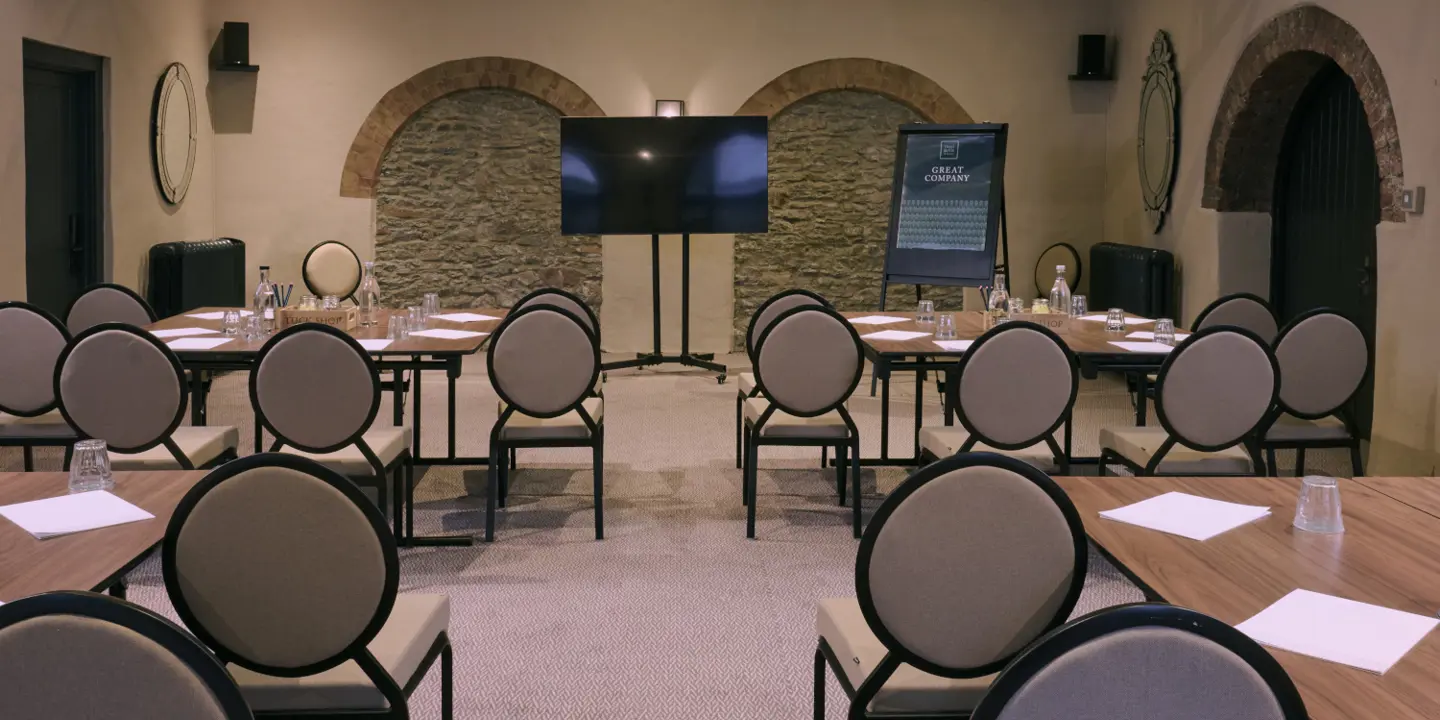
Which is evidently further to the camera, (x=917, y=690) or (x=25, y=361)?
(x=25, y=361)

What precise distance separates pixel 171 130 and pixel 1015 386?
681cm

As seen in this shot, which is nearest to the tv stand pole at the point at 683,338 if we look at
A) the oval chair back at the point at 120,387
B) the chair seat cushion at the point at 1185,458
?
the chair seat cushion at the point at 1185,458

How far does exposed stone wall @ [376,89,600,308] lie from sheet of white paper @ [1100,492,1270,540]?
303 inches

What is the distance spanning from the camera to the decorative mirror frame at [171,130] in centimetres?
873

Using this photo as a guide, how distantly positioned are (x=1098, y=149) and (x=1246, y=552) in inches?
317

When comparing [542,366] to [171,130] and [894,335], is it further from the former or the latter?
[171,130]

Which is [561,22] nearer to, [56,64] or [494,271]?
[494,271]

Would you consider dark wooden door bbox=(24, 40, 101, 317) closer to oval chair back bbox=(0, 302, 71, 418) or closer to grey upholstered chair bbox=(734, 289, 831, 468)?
oval chair back bbox=(0, 302, 71, 418)

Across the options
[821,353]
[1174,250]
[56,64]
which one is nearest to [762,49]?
[1174,250]

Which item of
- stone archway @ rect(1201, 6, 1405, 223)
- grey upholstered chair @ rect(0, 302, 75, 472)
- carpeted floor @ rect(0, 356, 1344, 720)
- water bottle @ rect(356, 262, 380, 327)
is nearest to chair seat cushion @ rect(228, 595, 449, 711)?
carpeted floor @ rect(0, 356, 1344, 720)

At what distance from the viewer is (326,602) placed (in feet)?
7.47

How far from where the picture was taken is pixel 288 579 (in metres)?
2.25

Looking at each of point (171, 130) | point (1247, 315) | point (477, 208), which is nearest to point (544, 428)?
point (1247, 315)

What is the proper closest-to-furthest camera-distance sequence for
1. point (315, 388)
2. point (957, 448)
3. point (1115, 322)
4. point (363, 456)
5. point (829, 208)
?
point (315, 388) → point (363, 456) → point (957, 448) → point (1115, 322) → point (829, 208)
